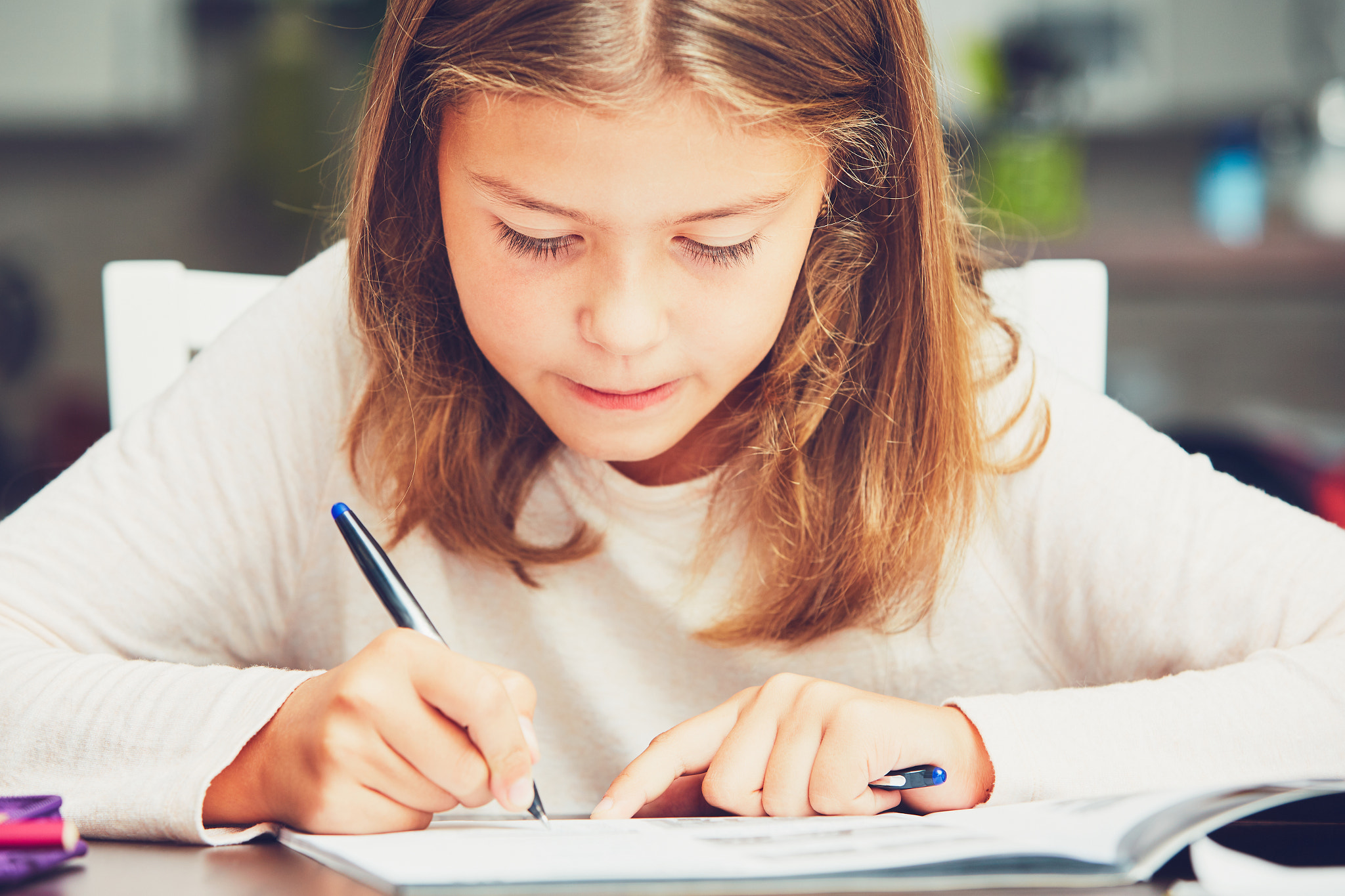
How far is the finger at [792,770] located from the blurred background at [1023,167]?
1.36 m

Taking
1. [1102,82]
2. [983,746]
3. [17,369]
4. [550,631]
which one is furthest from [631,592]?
[17,369]

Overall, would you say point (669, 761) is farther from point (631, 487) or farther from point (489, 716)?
point (631, 487)

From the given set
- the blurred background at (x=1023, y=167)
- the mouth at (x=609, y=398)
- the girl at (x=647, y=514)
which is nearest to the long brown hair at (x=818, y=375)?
the girl at (x=647, y=514)

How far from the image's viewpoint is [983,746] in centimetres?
51

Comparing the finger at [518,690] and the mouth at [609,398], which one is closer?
the finger at [518,690]

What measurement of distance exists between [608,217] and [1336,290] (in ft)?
6.33

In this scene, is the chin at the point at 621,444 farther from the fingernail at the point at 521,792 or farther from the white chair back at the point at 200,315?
the white chair back at the point at 200,315

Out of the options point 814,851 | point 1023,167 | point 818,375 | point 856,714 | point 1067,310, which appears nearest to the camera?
point 814,851

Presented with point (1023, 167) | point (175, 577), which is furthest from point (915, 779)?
point (1023, 167)

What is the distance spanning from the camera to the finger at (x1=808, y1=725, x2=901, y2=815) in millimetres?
474

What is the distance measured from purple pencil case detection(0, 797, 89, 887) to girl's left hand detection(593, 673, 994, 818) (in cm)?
20

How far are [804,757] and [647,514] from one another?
9.8 inches

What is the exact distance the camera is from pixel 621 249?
49 centimetres

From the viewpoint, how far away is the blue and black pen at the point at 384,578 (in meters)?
0.50
